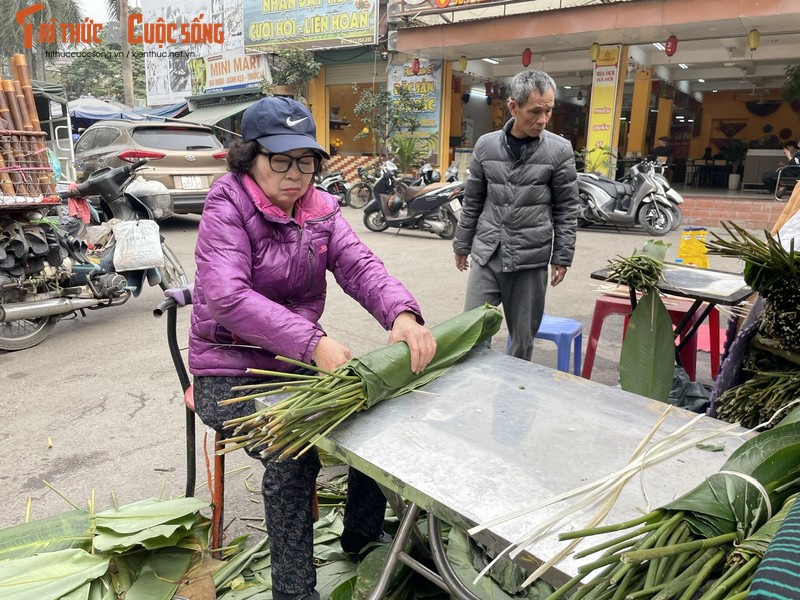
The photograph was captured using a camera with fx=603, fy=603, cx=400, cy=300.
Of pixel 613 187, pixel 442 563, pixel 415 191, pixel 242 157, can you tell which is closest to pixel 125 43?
pixel 415 191

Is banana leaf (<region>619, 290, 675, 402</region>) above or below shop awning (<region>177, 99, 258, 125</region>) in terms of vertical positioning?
below

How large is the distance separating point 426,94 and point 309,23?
12.1ft

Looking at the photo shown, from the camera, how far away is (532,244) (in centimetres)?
299

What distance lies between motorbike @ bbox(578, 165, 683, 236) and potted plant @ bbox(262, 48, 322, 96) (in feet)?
27.6

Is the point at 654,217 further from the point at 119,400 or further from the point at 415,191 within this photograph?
the point at 119,400

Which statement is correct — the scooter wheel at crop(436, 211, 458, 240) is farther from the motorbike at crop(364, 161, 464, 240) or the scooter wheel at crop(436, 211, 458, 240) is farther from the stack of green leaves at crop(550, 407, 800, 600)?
the stack of green leaves at crop(550, 407, 800, 600)

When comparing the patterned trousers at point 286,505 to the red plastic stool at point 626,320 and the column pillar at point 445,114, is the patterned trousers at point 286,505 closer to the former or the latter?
the red plastic stool at point 626,320

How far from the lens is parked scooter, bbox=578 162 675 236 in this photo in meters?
8.84

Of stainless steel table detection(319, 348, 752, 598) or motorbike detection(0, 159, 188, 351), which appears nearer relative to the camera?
stainless steel table detection(319, 348, 752, 598)

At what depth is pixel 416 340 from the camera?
156 cm

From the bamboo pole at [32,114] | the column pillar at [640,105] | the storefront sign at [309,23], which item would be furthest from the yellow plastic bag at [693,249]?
the storefront sign at [309,23]

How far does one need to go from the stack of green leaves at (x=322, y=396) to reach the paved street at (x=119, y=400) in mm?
1166

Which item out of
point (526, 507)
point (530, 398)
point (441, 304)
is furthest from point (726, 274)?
point (441, 304)

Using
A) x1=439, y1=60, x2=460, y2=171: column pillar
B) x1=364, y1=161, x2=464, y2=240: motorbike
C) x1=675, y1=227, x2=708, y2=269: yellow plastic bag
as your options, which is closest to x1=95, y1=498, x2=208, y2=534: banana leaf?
x1=675, y1=227, x2=708, y2=269: yellow plastic bag
